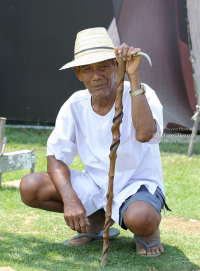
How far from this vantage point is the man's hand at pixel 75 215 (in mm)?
3076

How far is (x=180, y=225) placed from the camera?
13.2 ft

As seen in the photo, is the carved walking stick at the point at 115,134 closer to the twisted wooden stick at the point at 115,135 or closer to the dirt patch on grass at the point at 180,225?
the twisted wooden stick at the point at 115,135

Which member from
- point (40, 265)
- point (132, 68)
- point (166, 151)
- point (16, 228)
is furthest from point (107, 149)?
point (166, 151)

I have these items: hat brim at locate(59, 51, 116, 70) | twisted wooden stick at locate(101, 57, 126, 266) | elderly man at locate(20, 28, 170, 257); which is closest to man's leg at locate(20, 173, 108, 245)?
elderly man at locate(20, 28, 170, 257)

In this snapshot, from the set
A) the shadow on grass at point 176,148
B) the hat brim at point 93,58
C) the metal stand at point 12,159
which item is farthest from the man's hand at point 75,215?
the shadow on grass at point 176,148

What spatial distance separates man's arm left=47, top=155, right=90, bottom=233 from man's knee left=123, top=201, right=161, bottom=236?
0.30 meters

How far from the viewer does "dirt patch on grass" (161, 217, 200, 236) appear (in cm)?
389

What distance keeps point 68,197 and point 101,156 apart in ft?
1.24

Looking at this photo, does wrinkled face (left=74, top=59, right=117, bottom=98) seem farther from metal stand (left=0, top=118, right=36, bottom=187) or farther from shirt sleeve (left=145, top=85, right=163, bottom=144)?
metal stand (left=0, top=118, right=36, bottom=187)

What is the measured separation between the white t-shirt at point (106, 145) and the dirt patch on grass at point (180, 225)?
2.56 ft

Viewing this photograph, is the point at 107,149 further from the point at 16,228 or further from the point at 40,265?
the point at 16,228

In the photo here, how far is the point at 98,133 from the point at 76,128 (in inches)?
7.6

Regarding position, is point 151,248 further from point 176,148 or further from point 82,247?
point 176,148

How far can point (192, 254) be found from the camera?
3281 mm
